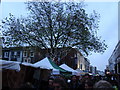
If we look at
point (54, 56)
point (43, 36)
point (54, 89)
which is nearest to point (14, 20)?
point (43, 36)

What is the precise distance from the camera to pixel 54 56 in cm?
2727

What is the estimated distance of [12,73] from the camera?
6.87 metres

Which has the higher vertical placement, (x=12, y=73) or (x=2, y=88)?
(x=12, y=73)

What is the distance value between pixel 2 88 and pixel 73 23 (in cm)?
1886

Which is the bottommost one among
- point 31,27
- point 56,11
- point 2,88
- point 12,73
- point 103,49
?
point 2,88

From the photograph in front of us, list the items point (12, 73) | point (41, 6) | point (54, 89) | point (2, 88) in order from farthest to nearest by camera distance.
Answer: point (41, 6) < point (12, 73) < point (2, 88) < point (54, 89)

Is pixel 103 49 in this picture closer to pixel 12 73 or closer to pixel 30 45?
pixel 30 45

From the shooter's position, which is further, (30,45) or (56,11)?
(30,45)

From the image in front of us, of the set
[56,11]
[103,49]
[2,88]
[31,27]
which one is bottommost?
[2,88]

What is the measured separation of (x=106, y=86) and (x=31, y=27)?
69.4ft

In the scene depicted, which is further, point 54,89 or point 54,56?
point 54,56

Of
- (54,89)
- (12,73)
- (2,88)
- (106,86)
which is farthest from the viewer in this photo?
(12,73)

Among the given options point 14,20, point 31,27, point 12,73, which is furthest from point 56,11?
point 12,73

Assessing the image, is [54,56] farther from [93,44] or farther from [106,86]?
[106,86]
